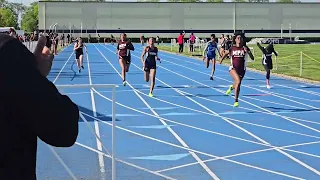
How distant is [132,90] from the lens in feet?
64.5

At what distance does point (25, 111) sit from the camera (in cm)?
182

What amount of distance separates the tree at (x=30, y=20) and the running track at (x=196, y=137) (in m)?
109

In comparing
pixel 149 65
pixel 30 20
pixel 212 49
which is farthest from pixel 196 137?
pixel 30 20

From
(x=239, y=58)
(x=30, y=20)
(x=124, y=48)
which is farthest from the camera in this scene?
(x=30, y=20)

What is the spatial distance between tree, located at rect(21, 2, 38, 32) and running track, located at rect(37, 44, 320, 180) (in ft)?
358

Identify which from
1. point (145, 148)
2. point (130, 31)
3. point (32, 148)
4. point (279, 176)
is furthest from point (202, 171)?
point (130, 31)

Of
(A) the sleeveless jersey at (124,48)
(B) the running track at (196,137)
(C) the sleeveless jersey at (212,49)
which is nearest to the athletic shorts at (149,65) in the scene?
(B) the running track at (196,137)

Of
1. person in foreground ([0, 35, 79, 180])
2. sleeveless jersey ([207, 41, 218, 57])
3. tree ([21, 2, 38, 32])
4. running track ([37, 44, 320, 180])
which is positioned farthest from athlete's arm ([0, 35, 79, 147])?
tree ([21, 2, 38, 32])

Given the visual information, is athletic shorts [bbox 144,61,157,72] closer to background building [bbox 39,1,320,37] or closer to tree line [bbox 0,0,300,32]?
background building [bbox 39,1,320,37]

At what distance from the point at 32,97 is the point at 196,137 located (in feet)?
30.0

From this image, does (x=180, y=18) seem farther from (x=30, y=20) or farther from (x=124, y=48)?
(x=124, y=48)

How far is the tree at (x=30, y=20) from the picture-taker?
413 feet

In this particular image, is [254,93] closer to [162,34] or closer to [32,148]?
[32,148]

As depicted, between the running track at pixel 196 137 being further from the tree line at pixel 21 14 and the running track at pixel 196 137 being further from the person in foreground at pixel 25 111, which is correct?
the tree line at pixel 21 14
